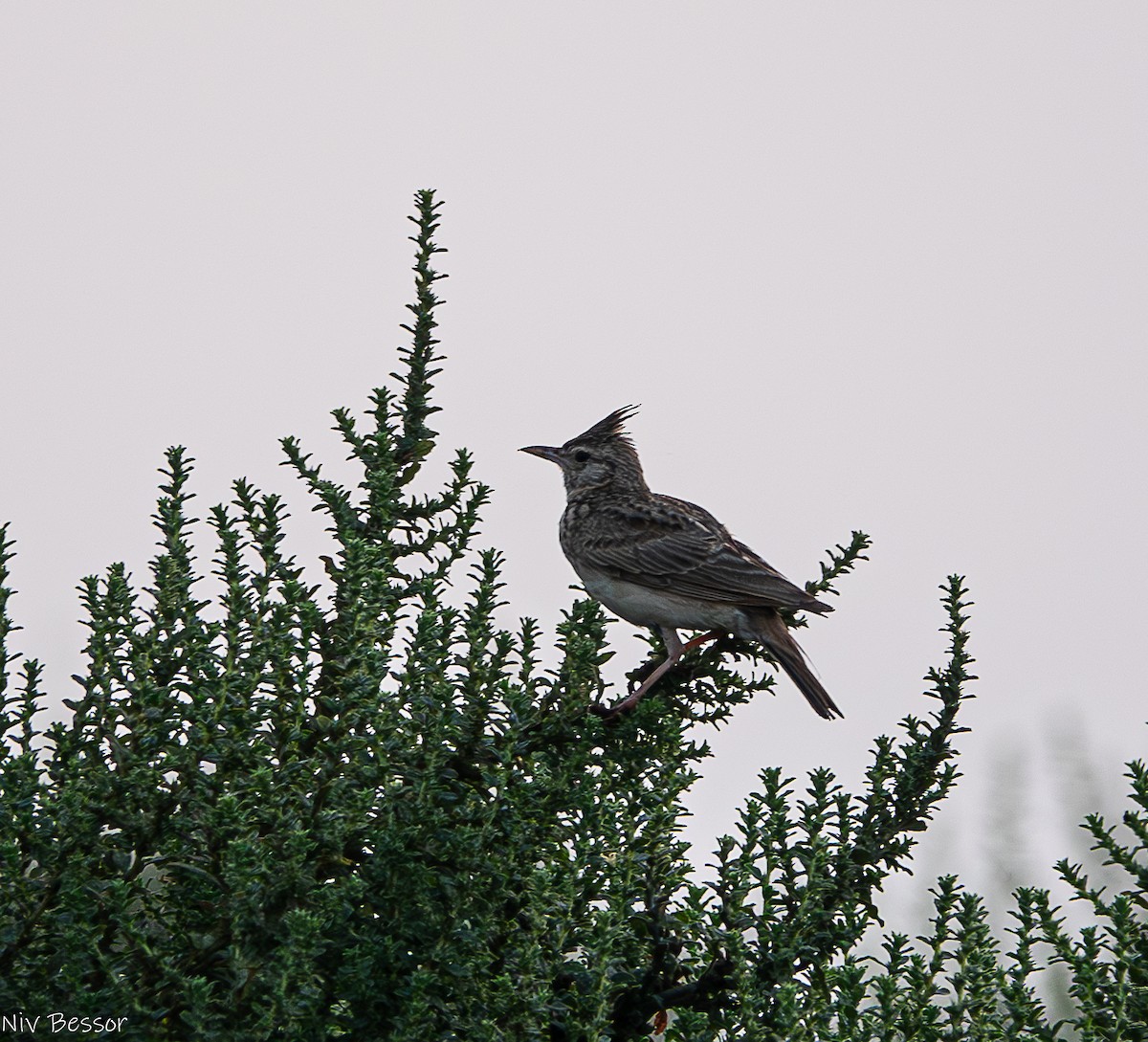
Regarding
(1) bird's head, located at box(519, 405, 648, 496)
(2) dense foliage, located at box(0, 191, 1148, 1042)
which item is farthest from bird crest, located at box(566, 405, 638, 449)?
(2) dense foliage, located at box(0, 191, 1148, 1042)

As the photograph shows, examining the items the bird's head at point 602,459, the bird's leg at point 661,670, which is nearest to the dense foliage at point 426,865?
the bird's leg at point 661,670

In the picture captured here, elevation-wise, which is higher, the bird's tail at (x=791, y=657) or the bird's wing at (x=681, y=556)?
the bird's wing at (x=681, y=556)

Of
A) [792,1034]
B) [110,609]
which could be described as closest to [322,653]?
[110,609]

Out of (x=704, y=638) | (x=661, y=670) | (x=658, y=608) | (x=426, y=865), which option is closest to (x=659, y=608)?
(x=658, y=608)

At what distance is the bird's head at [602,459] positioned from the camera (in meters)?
8.37

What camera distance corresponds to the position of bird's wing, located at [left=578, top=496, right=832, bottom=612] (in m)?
6.39

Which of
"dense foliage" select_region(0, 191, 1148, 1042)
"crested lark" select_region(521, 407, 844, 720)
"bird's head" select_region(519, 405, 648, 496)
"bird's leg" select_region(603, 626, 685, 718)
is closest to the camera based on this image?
"dense foliage" select_region(0, 191, 1148, 1042)

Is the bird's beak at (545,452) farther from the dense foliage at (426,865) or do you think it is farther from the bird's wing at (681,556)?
the dense foliage at (426,865)

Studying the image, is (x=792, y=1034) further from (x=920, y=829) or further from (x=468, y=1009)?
(x=920, y=829)

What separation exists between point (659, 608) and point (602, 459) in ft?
6.18

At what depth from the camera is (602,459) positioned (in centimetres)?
841

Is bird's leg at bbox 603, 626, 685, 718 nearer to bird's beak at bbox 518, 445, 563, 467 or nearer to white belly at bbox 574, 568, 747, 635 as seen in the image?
white belly at bbox 574, 568, 747, 635

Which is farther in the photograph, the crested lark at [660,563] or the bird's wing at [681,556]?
the bird's wing at [681,556]

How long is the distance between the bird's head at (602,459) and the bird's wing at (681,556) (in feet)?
1.32
